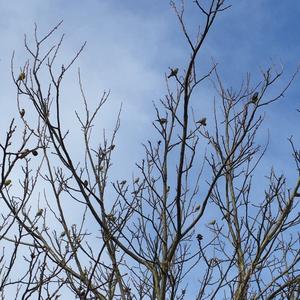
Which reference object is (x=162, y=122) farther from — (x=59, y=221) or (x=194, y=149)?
(x=59, y=221)

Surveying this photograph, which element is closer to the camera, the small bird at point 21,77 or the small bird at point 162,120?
the small bird at point 21,77

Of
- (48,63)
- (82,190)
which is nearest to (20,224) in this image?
(82,190)

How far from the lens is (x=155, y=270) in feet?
11.7

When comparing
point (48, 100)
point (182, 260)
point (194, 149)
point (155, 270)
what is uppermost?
point (48, 100)

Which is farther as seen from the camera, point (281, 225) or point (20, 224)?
point (281, 225)

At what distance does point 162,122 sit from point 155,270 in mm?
1044

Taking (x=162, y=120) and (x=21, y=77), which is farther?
(x=162, y=120)

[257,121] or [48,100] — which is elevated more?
[257,121]

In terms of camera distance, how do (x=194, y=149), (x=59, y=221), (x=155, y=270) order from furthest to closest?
(x=59, y=221)
(x=155, y=270)
(x=194, y=149)

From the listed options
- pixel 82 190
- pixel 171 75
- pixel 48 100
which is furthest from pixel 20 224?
pixel 171 75

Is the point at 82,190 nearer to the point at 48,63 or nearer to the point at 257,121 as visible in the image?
the point at 48,63

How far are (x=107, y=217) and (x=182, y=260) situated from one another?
816 mm

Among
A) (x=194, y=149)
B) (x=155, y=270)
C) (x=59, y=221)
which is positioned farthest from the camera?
(x=59, y=221)

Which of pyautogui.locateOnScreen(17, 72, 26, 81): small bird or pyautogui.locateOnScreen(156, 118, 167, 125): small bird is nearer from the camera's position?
pyautogui.locateOnScreen(17, 72, 26, 81): small bird
